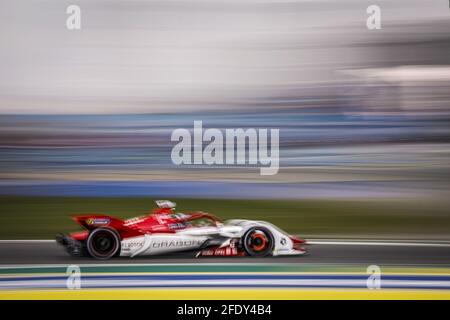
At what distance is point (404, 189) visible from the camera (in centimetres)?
368

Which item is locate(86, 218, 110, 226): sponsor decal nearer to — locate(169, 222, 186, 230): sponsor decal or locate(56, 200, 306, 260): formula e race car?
locate(56, 200, 306, 260): formula e race car

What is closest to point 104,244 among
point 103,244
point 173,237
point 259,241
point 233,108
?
point 103,244

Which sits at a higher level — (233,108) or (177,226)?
(233,108)

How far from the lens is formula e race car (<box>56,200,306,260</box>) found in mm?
3672

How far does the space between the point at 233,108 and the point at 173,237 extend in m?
0.78

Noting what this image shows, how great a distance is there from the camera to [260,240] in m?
3.70

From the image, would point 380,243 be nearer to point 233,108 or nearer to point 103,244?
point 233,108

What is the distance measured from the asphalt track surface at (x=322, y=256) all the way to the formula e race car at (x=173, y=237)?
3cm

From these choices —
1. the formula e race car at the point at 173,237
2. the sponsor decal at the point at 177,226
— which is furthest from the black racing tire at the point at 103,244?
the sponsor decal at the point at 177,226

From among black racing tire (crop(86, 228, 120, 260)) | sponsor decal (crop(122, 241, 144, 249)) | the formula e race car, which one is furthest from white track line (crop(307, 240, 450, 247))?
black racing tire (crop(86, 228, 120, 260))

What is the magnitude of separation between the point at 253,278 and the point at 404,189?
0.95 metres
